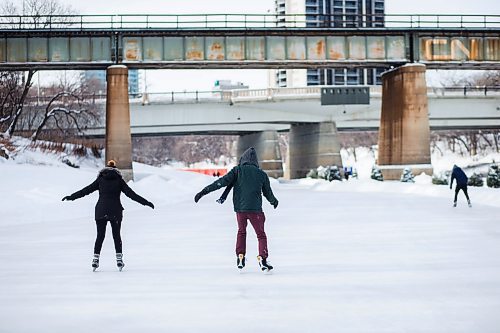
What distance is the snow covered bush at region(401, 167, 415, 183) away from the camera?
38344mm

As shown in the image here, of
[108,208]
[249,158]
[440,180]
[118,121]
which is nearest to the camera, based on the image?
[249,158]

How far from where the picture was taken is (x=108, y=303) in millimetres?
7844

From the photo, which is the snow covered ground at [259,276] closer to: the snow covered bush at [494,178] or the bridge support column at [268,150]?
the snow covered bush at [494,178]

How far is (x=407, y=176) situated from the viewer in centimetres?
3841

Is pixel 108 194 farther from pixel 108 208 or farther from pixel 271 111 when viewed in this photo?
pixel 271 111

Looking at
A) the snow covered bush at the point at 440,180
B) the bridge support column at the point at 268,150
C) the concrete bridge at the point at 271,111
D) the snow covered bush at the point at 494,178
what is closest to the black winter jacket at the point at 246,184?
the snow covered bush at the point at 494,178

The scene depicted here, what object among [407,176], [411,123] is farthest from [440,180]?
[411,123]

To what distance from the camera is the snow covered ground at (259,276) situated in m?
6.84

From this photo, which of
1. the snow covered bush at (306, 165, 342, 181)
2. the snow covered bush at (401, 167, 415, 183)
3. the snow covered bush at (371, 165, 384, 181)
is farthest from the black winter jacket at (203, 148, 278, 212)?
the snow covered bush at (306, 165, 342, 181)

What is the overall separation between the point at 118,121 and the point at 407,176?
1538 centimetres

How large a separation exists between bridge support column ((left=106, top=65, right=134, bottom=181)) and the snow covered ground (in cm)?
1637

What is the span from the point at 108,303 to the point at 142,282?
61.1 inches

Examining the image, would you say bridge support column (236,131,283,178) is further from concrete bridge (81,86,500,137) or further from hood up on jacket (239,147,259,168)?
hood up on jacket (239,147,259,168)

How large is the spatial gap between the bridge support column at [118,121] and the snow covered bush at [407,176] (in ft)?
46.7
